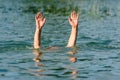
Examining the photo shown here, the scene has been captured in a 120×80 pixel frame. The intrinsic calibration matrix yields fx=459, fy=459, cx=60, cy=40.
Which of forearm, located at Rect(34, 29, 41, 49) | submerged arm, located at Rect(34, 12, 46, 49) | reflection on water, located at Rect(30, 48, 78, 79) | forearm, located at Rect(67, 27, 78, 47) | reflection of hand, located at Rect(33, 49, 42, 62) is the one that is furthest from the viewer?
forearm, located at Rect(67, 27, 78, 47)

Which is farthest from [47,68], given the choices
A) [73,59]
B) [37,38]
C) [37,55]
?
[37,55]

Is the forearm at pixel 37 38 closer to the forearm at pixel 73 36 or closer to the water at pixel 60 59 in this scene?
the water at pixel 60 59

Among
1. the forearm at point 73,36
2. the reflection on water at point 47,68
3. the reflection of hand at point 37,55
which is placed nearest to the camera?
the reflection on water at point 47,68

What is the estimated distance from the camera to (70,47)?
23.5 meters

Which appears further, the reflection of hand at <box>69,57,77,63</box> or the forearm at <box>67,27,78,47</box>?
the forearm at <box>67,27,78,47</box>

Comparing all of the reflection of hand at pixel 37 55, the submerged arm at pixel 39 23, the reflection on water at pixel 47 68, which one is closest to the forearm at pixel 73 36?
the reflection on water at pixel 47 68

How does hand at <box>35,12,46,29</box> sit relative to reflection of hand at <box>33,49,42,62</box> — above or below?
above

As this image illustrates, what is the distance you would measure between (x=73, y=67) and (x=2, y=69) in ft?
9.62

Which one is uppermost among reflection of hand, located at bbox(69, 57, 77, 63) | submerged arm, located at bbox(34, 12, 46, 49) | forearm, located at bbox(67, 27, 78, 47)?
submerged arm, located at bbox(34, 12, 46, 49)

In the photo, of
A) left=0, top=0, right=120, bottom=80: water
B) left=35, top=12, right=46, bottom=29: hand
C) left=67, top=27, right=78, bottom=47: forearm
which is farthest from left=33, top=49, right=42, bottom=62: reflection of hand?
left=67, top=27, right=78, bottom=47: forearm

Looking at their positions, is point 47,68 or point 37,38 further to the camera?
point 37,38

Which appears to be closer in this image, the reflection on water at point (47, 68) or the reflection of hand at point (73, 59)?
the reflection on water at point (47, 68)

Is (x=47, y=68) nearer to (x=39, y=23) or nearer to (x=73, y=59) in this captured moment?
(x=73, y=59)

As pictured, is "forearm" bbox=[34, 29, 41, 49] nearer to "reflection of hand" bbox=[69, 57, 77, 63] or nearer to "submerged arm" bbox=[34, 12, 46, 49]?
"submerged arm" bbox=[34, 12, 46, 49]
